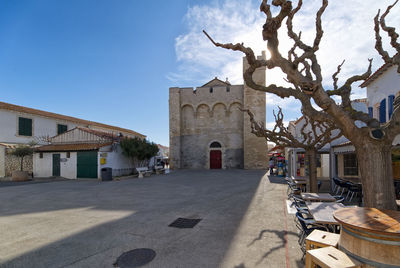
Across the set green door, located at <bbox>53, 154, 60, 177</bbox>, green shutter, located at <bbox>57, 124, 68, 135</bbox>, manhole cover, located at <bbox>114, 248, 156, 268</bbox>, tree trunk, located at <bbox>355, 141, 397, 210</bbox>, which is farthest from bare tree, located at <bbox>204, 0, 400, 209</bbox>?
green shutter, located at <bbox>57, 124, 68, 135</bbox>

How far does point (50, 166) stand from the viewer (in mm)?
18094

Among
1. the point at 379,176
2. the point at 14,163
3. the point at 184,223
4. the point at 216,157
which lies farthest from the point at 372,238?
the point at 216,157

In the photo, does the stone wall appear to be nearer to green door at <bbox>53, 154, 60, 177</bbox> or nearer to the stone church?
the stone church

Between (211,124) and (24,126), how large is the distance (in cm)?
1847

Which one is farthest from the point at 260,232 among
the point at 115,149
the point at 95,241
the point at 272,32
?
the point at 115,149

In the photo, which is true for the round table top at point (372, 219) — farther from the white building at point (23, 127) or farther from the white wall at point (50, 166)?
the white building at point (23, 127)

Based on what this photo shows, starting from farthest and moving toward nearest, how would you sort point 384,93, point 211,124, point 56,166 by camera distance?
1. point 211,124
2. point 56,166
3. point 384,93

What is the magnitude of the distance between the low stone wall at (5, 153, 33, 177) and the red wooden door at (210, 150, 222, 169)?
17266 mm

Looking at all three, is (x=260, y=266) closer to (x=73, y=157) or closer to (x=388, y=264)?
(x=388, y=264)

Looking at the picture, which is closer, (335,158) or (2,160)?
(335,158)

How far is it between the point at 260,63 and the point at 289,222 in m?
4.06

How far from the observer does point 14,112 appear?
19.8 metres

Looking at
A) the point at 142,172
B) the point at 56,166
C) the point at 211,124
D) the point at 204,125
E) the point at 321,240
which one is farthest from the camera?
the point at 204,125

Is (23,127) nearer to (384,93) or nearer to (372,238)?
(372,238)
